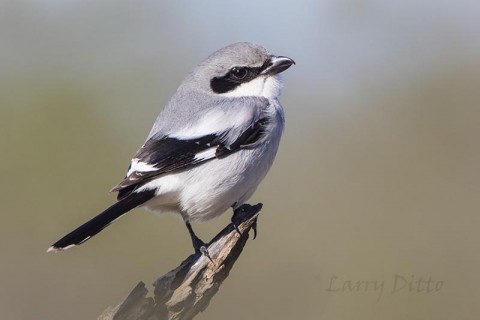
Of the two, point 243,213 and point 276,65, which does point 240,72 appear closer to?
point 276,65

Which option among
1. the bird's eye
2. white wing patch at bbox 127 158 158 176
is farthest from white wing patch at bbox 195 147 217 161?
the bird's eye

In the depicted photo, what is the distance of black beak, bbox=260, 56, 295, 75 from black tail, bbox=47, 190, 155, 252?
92cm

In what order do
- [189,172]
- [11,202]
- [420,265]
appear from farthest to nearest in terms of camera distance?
[11,202], [420,265], [189,172]

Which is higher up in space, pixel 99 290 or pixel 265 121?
pixel 265 121

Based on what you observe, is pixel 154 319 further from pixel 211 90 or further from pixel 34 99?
pixel 34 99

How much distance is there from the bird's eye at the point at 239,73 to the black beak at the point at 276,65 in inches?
3.2

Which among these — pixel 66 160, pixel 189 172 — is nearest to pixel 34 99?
pixel 66 160

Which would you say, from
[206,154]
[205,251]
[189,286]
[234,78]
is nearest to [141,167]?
[206,154]

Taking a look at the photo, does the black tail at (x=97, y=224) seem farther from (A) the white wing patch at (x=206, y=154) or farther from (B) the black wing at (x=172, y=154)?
(A) the white wing patch at (x=206, y=154)

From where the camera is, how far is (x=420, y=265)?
580 centimetres

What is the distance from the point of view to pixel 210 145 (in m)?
4.00

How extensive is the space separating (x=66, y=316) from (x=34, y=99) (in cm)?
249

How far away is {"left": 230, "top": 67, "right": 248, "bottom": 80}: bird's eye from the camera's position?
14.3ft

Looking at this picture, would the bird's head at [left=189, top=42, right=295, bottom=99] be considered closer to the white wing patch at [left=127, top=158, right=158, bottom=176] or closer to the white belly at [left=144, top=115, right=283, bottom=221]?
the white belly at [left=144, top=115, right=283, bottom=221]
